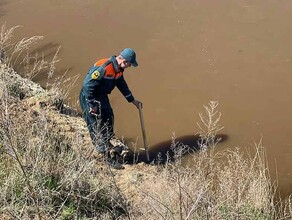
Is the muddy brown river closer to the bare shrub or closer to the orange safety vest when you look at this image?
the bare shrub

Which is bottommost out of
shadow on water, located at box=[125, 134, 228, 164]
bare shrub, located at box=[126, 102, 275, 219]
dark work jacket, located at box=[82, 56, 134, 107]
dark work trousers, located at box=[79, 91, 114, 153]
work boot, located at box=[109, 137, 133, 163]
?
shadow on water, located at box=[125, 134, 228, 164]

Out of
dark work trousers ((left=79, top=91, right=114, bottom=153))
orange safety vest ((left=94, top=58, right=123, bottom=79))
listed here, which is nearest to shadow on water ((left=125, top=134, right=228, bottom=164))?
dark work trousers ((left=79, top=91, right=114, bottom=153))

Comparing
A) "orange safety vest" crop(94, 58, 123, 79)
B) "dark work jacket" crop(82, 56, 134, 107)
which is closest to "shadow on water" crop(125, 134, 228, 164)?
"dark work jacket" crop(82, 56, 134, 107)

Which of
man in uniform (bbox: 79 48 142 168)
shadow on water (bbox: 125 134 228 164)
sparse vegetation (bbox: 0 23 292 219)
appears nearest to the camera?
sparse vegetation (bbox: 0 23 292 219)

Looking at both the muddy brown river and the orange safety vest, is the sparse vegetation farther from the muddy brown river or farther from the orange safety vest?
the muddy brown river

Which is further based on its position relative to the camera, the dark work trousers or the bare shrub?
the dark work trousers

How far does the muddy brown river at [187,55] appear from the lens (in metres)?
7.36

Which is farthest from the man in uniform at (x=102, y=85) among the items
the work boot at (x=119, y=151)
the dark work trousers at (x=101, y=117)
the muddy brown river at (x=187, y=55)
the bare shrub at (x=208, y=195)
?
the muddy brown river at (x=187, y=55)

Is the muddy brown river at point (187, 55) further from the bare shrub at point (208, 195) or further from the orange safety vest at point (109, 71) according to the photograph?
the orange safety vest at point (109, 71)

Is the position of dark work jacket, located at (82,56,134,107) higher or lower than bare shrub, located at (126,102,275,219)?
higher

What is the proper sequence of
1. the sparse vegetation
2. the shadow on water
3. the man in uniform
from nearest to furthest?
the sparse vegetation < the man in uniform < the shadow on water

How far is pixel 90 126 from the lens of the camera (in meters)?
6.09

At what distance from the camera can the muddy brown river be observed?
24.1 ft

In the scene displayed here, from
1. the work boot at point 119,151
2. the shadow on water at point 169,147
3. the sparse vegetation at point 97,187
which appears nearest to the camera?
the sparse vegetation at point 97,187
